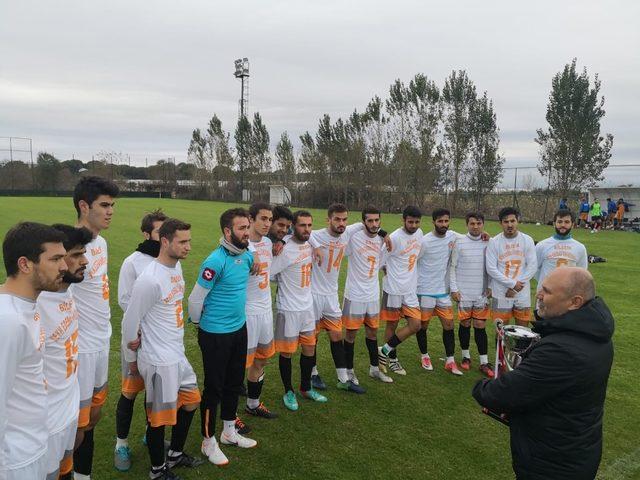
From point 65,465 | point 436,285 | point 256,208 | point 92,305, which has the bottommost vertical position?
point 65,465

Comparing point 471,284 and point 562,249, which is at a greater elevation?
point 562,249

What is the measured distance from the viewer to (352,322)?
5.73m

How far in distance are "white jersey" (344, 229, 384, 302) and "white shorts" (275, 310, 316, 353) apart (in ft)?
2.87

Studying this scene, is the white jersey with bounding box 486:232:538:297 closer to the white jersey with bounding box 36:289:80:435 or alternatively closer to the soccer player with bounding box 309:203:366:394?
the soccer player with bounding box 309:203:366:394

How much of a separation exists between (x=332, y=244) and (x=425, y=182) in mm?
32712

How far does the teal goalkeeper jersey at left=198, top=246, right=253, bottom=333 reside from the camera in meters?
3.97

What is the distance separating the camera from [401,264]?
611cm

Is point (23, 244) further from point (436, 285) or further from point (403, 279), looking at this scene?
point (436, 285)

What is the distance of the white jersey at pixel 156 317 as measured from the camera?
346 centimetres

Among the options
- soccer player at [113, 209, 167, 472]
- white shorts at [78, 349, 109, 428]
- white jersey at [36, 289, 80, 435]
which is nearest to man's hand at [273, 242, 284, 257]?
soccer player at [113, 209, 167, 472]

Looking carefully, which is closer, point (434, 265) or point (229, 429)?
point (229, 429)

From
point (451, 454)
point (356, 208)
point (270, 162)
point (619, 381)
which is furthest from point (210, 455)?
point (270, 162)

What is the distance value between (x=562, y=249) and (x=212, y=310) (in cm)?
489

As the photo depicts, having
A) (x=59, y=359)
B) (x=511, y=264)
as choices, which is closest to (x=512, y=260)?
(x=511, y=264)
